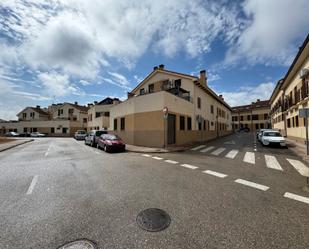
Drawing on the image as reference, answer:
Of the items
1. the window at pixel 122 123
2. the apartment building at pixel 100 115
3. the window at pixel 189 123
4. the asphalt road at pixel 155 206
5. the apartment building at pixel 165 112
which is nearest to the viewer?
the asphalt road at pixel 155 206

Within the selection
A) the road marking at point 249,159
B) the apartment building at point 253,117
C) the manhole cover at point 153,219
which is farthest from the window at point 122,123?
the apartment building at point 253,117

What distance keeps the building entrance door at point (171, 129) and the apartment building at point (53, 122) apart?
4001cm

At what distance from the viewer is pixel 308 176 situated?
597 cm

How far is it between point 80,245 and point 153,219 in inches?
52.3

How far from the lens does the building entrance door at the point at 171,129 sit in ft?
50.3

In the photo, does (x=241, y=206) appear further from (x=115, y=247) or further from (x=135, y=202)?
(x=115, y=247)

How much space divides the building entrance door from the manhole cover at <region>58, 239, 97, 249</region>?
13.1m

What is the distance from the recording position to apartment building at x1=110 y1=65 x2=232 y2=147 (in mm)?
14977

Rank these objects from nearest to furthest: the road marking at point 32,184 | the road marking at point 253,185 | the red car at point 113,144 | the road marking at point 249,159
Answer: the road marking at point 32,184, the road marking at point 253,185, the road marking at point 249,159, the red car at point 113,144

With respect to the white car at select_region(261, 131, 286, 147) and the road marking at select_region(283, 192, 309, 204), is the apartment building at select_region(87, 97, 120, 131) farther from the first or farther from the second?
the road marking at select_region(283, 192, 309, 204)

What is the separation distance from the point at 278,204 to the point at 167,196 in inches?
104

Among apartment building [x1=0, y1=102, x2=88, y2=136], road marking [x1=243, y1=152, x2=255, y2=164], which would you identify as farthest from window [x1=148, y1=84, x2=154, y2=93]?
apartment building [x1=0, y1=102, x2=88, y2=136]

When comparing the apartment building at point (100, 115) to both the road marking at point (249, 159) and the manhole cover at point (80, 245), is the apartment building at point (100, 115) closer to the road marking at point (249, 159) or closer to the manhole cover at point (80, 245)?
the road marking at point (249, 159)

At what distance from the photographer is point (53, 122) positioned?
155 ft
